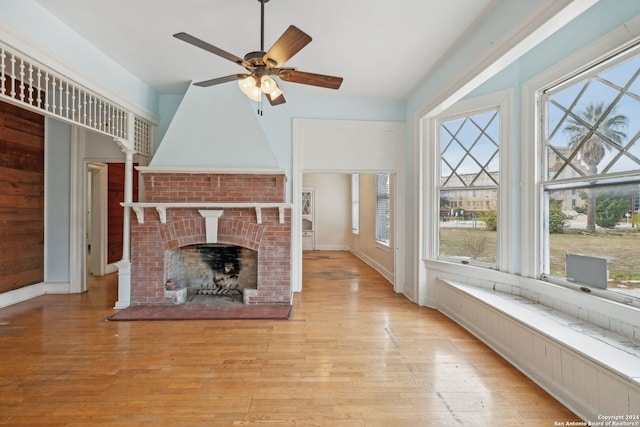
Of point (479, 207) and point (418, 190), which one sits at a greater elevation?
point (418, 190)

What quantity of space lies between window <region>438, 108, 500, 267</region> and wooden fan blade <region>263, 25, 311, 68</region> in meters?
2.36

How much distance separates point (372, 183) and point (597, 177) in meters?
4.76

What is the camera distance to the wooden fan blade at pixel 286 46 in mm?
1935

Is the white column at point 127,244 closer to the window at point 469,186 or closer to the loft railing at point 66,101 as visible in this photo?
the loft railing at point 66,101

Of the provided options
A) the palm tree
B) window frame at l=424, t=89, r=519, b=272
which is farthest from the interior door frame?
the palm tree

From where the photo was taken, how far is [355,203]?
8719 mm

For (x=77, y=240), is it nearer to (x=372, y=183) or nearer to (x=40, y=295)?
(x=40, y=295)

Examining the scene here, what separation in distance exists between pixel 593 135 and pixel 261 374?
3.12 metres

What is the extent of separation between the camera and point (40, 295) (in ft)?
14.4

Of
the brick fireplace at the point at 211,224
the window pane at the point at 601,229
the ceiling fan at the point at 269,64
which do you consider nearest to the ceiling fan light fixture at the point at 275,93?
the ceiling fan at the point at 269,64

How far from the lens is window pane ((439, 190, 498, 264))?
3.37 meters

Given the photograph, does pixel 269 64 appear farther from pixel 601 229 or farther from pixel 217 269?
pixel 217 269

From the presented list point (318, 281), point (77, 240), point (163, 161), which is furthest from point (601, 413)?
point (77, 240)

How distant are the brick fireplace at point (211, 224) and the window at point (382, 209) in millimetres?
2765
